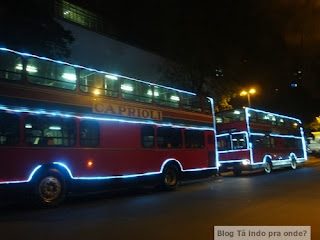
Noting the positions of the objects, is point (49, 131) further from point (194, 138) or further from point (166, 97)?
point (194, 138)

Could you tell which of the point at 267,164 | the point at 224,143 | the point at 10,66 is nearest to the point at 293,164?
the point at 267,164

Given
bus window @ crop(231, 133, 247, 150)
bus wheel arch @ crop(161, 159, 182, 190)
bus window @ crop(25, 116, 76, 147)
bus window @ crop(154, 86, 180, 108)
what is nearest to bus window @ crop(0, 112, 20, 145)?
bus window @ crop(25, 116, 76, 147)

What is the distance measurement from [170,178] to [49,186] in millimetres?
5499

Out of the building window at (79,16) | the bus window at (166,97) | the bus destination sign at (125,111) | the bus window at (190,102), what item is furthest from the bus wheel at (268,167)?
the building window at (79,16)

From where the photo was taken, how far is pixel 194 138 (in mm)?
15188

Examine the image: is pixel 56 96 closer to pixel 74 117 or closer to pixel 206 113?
pixel 74 117

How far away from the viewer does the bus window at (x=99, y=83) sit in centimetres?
1097

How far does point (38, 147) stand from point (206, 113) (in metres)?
8.78

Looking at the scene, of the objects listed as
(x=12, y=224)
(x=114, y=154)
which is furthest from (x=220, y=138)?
(x=12, y=224)

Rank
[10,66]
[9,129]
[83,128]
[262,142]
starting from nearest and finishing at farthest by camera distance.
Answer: [9,129]
[10,66]
[83,128]
[262,142]

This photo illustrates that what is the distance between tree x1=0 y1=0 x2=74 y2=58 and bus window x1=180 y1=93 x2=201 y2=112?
21.9 ft

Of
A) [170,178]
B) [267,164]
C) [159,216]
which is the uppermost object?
[267,164]

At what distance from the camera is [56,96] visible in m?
10.0

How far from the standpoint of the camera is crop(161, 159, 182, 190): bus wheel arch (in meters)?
13.3
